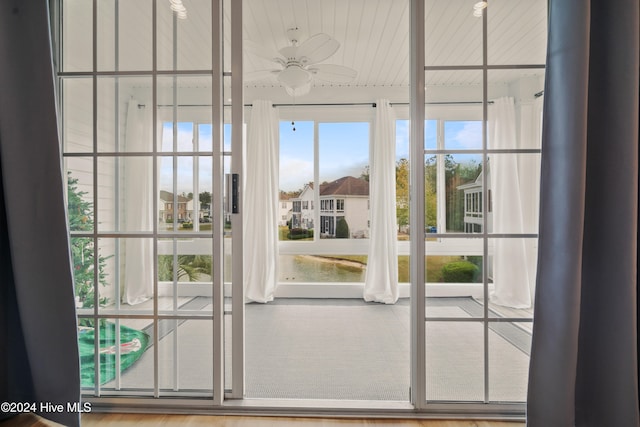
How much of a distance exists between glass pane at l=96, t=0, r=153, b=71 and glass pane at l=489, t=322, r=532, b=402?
7.32 feet

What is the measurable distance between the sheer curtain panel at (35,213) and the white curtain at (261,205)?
2369 mm

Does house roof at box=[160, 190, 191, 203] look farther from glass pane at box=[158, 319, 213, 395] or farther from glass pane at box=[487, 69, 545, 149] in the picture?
glass pane at box=[487, 69, 545, 149]

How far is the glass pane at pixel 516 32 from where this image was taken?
1.63 m

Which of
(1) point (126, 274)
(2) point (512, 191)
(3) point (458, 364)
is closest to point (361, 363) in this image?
(3) point (458, 364)

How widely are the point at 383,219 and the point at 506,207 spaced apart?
89.3 inches

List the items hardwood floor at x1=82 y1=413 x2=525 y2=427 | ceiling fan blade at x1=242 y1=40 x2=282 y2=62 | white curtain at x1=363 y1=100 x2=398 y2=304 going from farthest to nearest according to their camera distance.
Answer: white curtain at x1=363 y1=100 x2=398 y2=304, ceiling fan blade at x1=242 y1=40 x2=282 y2=62, hardwood floor at x1=82 y1=413 x2=525 y2=427

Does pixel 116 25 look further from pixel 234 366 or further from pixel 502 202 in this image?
pixel 502 202

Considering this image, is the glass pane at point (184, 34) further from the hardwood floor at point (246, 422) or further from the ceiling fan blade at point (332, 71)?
the hardwood floor at point (246, 422)

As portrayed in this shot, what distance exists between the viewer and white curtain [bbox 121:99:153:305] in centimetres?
171

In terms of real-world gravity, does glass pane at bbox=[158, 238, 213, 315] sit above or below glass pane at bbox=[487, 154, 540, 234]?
below

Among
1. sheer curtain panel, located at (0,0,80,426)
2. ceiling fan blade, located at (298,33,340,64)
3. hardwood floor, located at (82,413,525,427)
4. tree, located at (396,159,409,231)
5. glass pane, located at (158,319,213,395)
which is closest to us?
sheer curtain panel, located at (0,0,80,426)

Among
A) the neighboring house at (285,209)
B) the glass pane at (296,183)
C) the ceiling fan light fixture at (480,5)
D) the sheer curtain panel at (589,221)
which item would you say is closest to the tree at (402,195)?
the glass pane at (296,183)

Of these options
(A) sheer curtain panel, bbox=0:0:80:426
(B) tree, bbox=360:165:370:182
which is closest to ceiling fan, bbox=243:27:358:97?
(A) sheer curtain panel, bbox=0:0:80:426

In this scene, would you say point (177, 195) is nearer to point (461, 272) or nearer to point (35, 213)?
point (35, 213)
